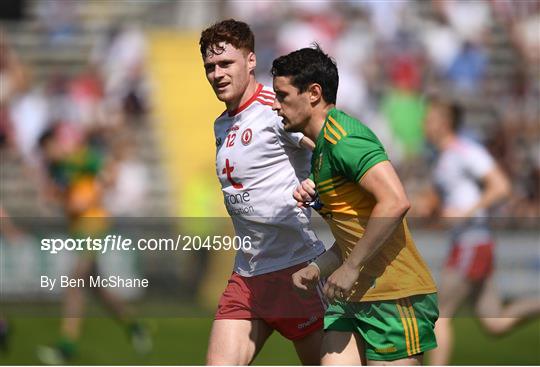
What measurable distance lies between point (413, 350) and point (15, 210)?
43.6 ft

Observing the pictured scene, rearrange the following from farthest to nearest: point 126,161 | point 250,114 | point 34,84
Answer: point 34,84 < point 126,161 < point 250,114

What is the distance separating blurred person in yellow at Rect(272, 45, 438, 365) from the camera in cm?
569

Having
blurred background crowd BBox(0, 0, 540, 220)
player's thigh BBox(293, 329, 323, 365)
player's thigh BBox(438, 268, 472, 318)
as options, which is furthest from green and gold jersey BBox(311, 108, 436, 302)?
blurred background crowd BBox(0, 0, 540, 220)

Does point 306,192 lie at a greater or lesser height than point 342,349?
greater

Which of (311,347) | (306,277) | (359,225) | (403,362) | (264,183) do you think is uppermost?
(264,183)


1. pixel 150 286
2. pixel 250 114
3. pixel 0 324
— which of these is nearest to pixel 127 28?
pixel 150 286

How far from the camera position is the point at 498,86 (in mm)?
19688

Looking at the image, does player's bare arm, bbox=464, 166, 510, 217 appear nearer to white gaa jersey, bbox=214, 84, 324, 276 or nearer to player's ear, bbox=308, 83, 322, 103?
white gaa jersey, bbox=214, 84, 324, 276

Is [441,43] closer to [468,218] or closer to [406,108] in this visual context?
[406,108]

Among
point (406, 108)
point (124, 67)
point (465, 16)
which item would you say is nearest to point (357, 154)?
point (406, 108)

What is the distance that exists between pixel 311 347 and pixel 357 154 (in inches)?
61.5

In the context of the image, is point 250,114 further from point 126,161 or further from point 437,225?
point 126,161

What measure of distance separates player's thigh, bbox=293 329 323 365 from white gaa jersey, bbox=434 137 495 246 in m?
4.02

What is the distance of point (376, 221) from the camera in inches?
213
